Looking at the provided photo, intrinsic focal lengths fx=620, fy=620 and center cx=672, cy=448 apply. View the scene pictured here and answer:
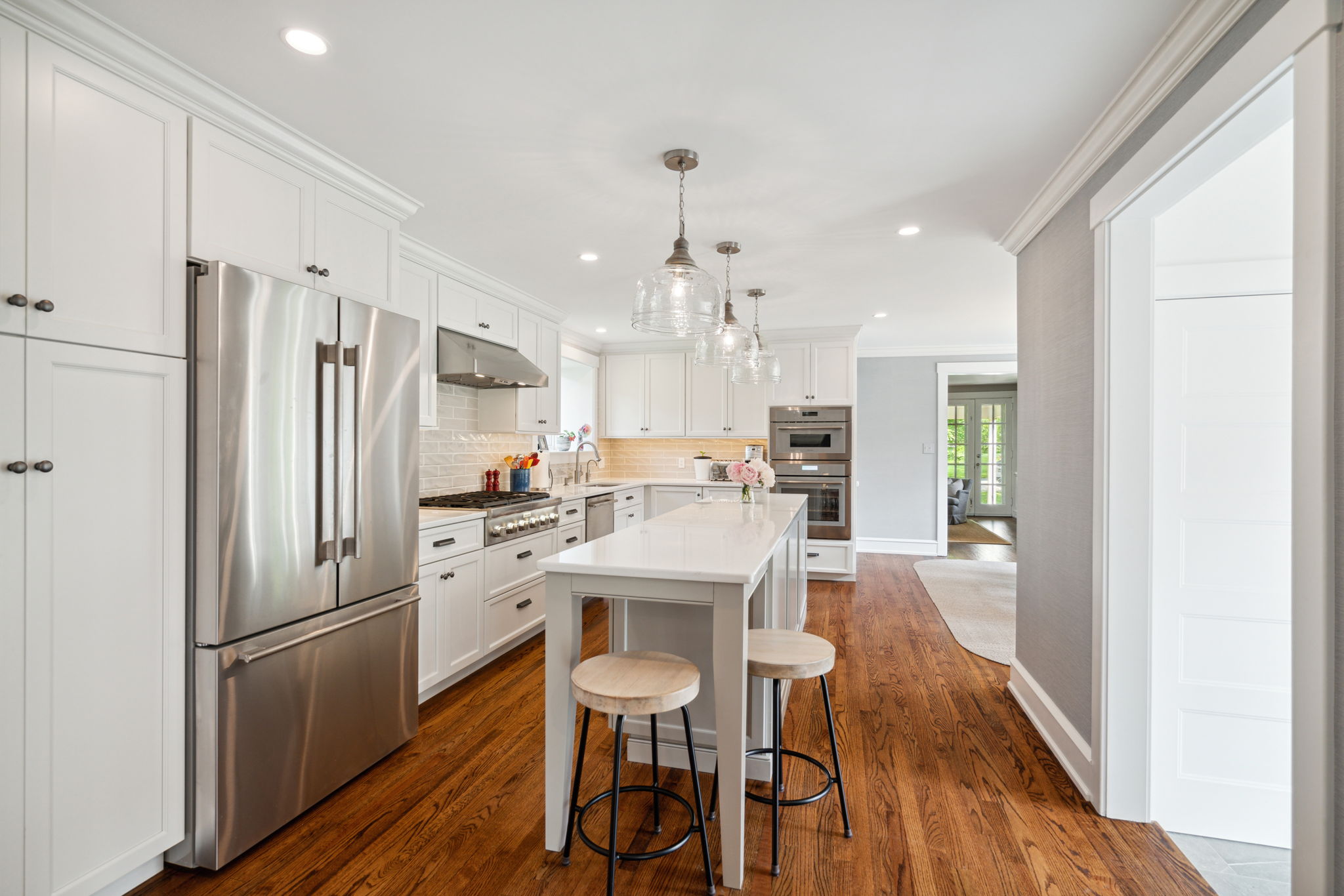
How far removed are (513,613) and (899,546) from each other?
4.96 meters

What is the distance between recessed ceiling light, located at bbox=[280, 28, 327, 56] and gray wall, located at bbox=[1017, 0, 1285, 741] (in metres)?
2.42

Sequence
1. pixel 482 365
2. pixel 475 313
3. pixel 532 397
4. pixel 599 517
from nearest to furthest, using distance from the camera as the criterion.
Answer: pixel 482 365
pixel 475 313
pixel 532 397
pixel 599 517

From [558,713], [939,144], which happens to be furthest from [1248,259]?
[558,713]

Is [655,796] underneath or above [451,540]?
underneath

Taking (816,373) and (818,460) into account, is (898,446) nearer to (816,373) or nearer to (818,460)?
(818,460)

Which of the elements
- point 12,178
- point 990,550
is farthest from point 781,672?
point 990,550

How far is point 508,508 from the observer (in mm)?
3625

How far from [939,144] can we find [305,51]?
6.86 ft

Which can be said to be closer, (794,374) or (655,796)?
(655,796)

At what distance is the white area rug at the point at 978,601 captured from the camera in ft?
13.3

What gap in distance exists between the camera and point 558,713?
1913 millimetres

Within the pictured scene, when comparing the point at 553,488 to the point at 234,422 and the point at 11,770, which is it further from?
the point at 11,770

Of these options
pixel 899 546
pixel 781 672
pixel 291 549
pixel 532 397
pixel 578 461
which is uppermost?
pixel 532 397

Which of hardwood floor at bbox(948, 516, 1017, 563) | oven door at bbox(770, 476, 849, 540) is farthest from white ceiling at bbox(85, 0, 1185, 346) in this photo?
hardwood floor at bbox(948, 516, 1017, 563)
